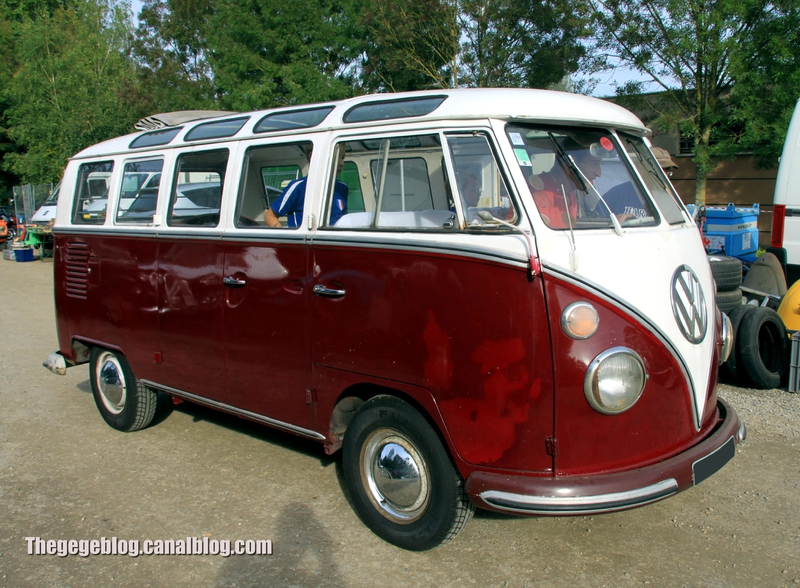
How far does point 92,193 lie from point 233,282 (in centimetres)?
234

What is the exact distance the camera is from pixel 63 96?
2366 cm

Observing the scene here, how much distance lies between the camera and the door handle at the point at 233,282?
4.48 metres

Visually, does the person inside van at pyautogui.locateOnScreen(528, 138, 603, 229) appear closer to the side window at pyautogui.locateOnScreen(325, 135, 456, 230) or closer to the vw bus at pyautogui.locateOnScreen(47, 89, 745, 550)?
the vw bus at pyautogui.locateOnScreen(47, 89, 745, 550)

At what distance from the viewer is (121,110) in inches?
963

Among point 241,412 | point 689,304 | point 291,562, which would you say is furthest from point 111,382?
point 689,304

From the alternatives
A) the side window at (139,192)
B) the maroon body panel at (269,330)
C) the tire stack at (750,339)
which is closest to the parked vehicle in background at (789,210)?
the tire stack at (750,339)

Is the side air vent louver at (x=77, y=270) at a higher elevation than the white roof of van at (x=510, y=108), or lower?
lower

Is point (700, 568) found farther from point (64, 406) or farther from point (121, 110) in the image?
point (121, 110)

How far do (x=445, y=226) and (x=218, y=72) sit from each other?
16494 mm

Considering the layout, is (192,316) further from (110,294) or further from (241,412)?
(110,294)

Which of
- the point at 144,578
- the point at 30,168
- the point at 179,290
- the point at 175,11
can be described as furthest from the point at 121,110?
the point at 144,578

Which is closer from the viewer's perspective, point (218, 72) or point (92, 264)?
point (92, 264)

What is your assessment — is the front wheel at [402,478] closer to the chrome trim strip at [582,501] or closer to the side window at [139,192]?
the chrome trim strip at [582,501]

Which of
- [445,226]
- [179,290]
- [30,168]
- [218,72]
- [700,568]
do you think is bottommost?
[700,568]
